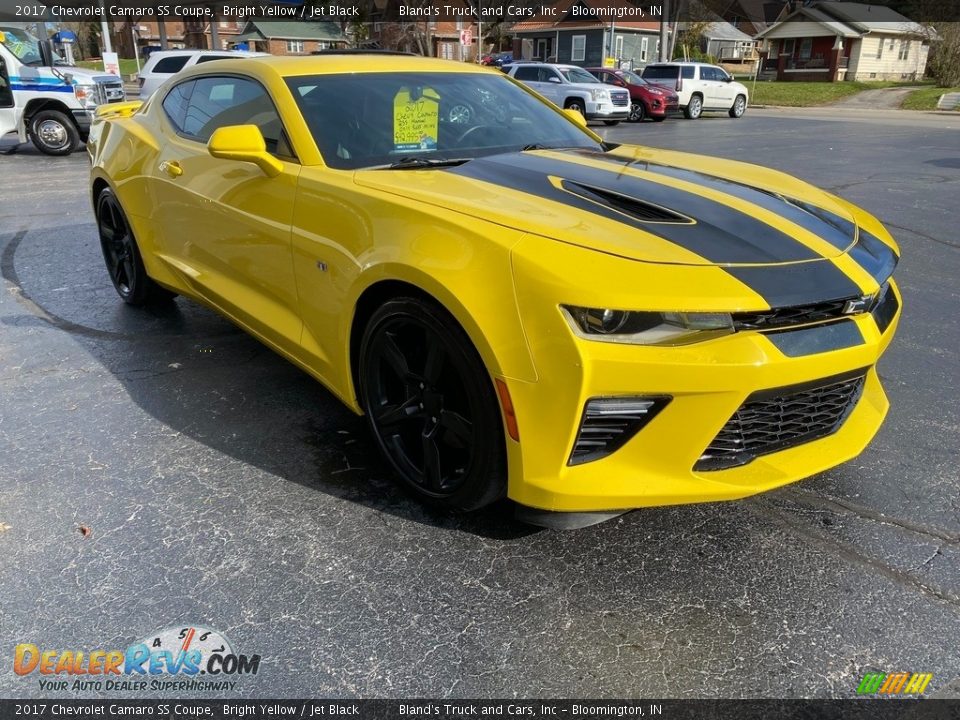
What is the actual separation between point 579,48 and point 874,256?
5692cm

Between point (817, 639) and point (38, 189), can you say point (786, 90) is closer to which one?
point (38, 189)

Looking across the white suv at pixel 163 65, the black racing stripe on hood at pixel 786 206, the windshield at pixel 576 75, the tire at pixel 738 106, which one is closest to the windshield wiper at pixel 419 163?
the black racing stripe on hood at pixel 786 206

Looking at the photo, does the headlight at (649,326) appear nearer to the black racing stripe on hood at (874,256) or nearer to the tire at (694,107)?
the black racing stripe on hood at (874,256)

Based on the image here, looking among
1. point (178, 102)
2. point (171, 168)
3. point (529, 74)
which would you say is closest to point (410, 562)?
point (171, 168)

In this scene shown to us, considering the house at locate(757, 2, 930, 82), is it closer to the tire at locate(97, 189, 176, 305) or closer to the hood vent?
the tire at locate(97, 189, 176, 305)

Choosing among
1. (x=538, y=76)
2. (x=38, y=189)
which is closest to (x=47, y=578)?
(x=38, y=189)

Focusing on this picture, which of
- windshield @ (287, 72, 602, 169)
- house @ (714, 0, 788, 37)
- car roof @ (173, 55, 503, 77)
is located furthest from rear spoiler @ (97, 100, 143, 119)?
house @ (714, 0, 788, 37)

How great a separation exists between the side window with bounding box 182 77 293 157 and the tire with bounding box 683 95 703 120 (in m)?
22.2

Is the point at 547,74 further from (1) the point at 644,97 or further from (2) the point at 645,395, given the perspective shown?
(2) the point at 645,395

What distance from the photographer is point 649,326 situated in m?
2.03

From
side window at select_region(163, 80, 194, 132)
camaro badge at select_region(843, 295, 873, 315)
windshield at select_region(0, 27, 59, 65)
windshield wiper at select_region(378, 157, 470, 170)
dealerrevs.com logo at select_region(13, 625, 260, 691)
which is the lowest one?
dealerrevs.com logo at select_region(13, 625, 260, 691)

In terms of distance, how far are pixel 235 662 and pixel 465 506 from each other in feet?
2.74

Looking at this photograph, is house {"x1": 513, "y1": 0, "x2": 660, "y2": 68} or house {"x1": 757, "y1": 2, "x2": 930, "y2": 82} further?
house {"x1": 513, "y1": 0, "x2": 660, "y2": 68}

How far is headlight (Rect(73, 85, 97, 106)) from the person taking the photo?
13133 mm
